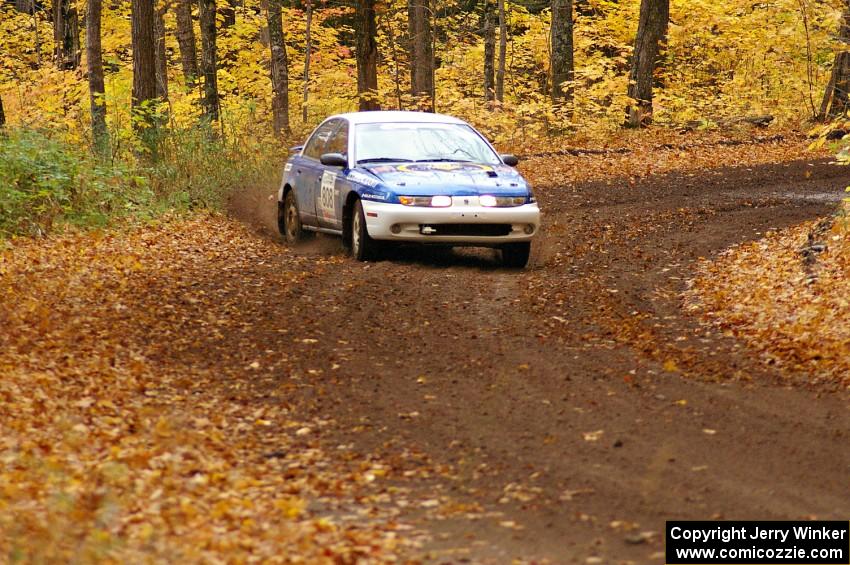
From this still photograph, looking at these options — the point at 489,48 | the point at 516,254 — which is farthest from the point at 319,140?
the point at 489,48

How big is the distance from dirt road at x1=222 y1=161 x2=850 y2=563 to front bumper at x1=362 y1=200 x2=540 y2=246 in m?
0.38

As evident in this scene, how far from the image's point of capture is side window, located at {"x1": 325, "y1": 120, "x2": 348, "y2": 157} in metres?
13.3

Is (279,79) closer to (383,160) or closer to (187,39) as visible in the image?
(187,39)

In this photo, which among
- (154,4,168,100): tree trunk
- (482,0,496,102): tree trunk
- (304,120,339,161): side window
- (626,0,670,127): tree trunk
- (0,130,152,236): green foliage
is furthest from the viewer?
(482,0,496,102): tree trunk

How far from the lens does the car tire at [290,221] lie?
580 inches

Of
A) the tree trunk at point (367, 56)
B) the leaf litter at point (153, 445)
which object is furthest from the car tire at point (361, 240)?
the tree trunk at point (367, 56)

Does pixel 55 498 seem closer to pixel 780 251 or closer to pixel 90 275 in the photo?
pixel 90 275

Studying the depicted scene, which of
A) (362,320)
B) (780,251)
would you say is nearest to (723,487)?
(362,320)

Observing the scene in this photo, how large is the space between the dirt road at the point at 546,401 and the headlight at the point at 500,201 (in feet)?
2.43

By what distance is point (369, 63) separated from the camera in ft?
80.4

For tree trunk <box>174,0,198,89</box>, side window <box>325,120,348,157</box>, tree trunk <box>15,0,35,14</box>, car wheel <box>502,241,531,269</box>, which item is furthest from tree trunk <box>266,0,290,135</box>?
tree trunk <box>15,0,35,14</box>

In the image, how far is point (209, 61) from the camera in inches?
1015

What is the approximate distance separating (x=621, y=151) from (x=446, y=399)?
17.1 meters

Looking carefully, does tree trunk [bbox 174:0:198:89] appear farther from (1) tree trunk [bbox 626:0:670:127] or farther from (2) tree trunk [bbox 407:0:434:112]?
(1) tree trunk [bbox 626:0:670:127]
